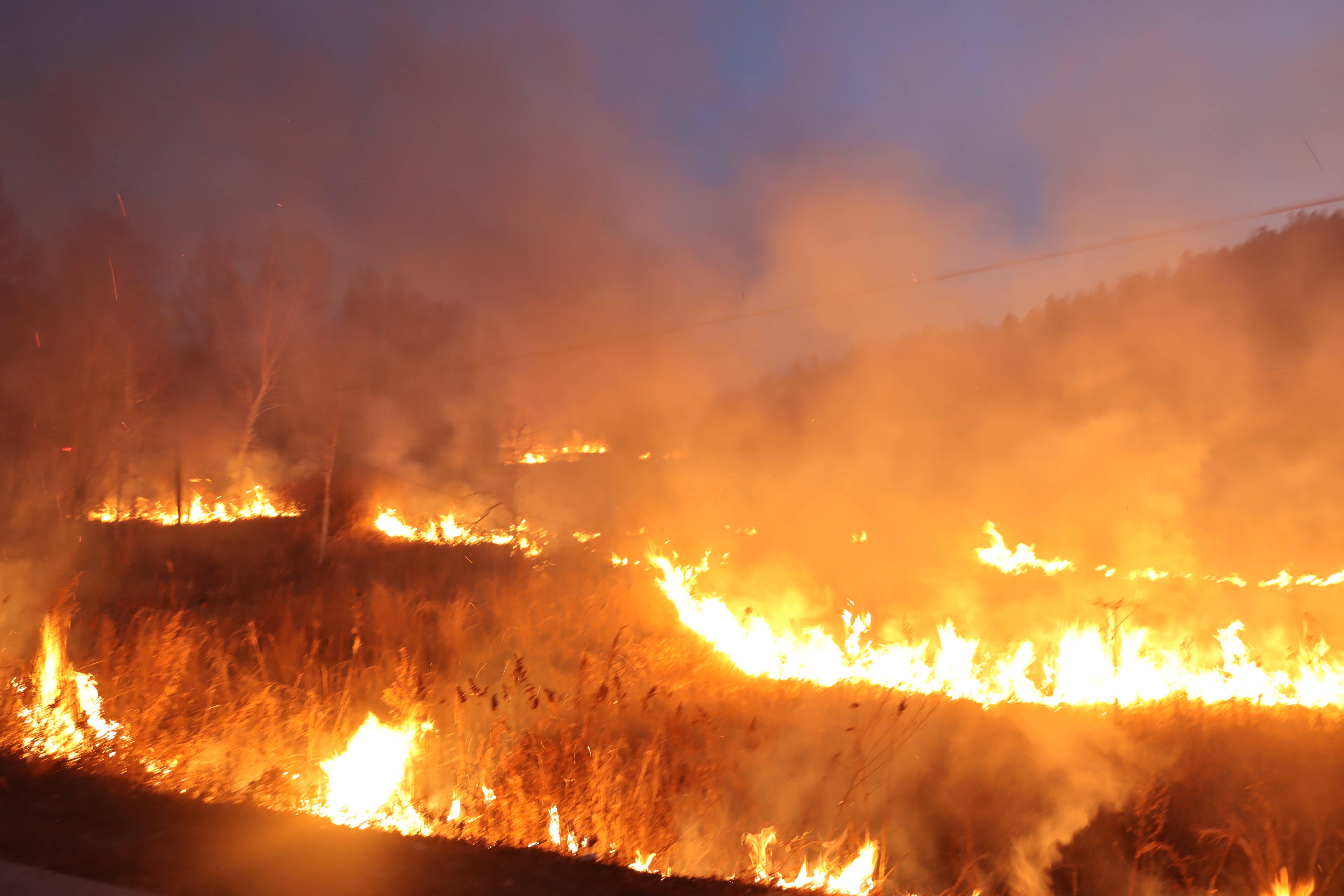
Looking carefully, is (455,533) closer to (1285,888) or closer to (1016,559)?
(1016,559)

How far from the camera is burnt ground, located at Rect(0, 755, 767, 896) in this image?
98.6 inches

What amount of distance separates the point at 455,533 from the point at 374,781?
16470 mm

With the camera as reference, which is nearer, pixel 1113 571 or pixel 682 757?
pixel 682 757

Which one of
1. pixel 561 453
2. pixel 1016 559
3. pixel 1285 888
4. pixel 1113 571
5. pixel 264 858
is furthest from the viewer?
pixel 561 453

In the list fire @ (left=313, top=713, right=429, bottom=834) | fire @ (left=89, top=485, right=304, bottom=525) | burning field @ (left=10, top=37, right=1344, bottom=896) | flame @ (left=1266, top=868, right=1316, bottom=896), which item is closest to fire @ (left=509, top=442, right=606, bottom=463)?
burning field @ (left=10, top=37, right=1344, bottom=896)

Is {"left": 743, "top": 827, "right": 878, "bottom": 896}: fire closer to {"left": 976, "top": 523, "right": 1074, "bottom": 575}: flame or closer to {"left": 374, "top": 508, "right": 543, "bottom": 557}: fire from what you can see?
{"left": 976, "top": 523, "right": 1074, "bottom": 575}: flame

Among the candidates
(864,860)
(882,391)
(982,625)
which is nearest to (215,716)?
(864,860)

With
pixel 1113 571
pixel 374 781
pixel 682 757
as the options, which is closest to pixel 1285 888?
pixel 682 757

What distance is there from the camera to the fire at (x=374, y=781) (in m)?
3.19

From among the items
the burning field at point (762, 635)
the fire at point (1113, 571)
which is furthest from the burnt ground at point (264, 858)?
the fire at point (1113, 571)

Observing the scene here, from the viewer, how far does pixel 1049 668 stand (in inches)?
288

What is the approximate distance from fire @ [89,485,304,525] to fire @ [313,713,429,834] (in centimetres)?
2063

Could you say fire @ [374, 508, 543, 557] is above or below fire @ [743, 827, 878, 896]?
above

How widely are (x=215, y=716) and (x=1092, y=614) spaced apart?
31.3ft
